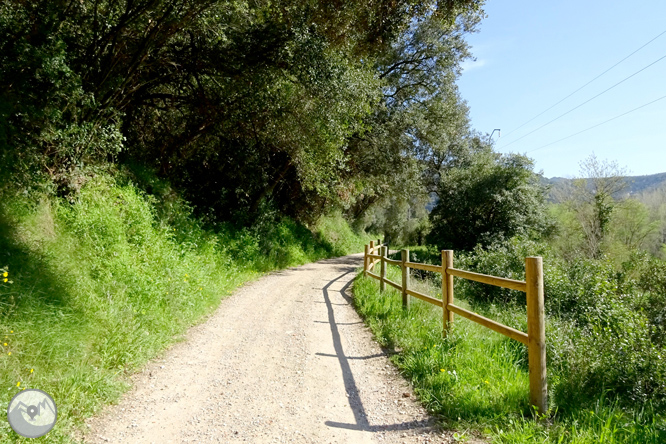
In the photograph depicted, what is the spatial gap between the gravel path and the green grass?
0.95 feet

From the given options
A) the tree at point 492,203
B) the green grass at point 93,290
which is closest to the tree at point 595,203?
the tree at point 492,203

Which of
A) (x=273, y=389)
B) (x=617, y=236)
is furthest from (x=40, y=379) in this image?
(x=617, y=236)

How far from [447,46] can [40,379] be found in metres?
18.9

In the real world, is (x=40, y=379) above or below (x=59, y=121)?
below

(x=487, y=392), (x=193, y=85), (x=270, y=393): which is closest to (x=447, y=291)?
(x=487, y=392)

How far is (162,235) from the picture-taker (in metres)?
8.26

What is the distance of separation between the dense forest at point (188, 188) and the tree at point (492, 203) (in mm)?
7361

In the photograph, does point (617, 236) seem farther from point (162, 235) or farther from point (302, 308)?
point (162, 235)

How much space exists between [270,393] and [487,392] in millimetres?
2224

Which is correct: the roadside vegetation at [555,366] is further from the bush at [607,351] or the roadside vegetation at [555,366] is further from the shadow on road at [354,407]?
the shadow on road at [354,407]

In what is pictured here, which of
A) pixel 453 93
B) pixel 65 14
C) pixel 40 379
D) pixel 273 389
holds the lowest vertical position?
pixel 273 389

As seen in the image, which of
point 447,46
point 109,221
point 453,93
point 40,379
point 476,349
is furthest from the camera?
point 453,93

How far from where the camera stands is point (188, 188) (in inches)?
522

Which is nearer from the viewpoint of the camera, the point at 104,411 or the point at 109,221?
the point at 104,411
